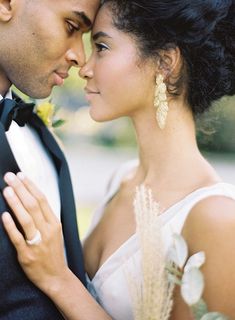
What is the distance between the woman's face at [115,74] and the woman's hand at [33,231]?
0.72m

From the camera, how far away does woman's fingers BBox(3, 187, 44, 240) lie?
261 centimetres

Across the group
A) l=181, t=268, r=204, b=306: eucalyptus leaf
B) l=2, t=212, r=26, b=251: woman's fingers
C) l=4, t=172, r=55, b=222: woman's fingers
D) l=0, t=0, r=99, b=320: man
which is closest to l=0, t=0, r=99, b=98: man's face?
l=0, t=0, r=99, b=320: man

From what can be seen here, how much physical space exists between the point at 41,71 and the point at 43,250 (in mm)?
1021

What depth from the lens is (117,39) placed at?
3115 mm

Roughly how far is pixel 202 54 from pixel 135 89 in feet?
1.23

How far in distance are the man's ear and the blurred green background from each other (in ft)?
19.7

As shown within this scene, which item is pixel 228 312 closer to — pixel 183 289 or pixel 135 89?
pixel 183 289

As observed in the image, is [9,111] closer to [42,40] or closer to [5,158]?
[5,158]

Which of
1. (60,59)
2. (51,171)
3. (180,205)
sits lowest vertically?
(180,205)

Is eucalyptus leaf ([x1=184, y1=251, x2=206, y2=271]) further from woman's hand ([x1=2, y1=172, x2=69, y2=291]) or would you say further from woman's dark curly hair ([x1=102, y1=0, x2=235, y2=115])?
woman's dark curly hair ([x1=102, y1=0, x2=235, y2=115])

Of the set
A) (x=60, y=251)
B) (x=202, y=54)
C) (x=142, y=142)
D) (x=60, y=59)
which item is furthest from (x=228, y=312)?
(x=60, y=59)

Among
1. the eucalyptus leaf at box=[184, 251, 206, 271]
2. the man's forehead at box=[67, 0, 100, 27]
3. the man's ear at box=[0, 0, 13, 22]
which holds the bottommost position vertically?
the eucalyptus leaf at box=[184, 251, 206, 271]

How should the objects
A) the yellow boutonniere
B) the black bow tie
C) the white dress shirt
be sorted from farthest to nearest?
the yellow boutonniere → the white dress shirt → the black bow tie

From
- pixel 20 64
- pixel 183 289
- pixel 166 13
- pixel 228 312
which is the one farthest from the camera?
pixel 20 64
